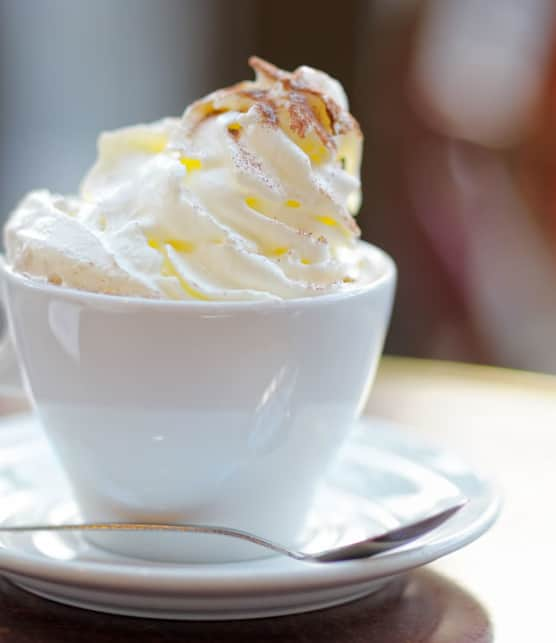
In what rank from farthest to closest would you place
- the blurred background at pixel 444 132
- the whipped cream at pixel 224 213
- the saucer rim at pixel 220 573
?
the blurred background at pixel 444 132
the whipped cream at pixel 224 213
the saucer rim at pixel 220 573

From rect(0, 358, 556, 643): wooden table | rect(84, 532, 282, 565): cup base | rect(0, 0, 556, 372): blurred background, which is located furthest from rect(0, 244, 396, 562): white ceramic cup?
rect(0, 0, 556, 372): blurred background

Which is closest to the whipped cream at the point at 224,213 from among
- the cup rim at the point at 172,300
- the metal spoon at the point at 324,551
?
the cup rim at the point at 172,300

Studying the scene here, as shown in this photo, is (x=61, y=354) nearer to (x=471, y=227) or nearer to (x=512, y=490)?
(x=512, y=490)

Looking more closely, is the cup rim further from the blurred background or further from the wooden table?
the blurred background

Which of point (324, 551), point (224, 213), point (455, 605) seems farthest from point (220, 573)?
point (224, 213)

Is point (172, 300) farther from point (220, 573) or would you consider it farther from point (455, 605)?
point (455, 605)

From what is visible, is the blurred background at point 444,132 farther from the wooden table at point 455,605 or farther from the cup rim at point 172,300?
the cup rim at point 172,300

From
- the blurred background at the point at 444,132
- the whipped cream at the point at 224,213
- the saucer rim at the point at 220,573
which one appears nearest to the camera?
the saucer rim at the point at 220,573
